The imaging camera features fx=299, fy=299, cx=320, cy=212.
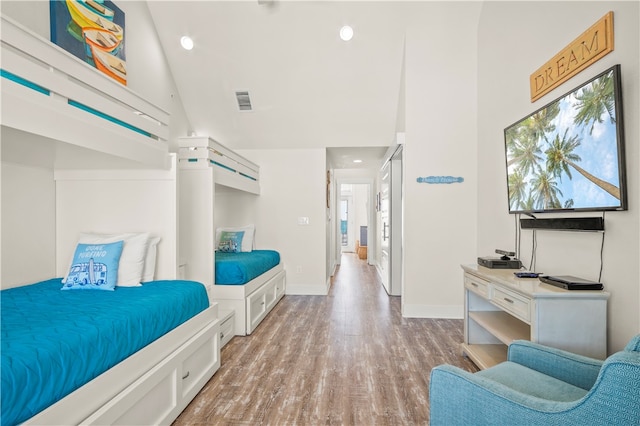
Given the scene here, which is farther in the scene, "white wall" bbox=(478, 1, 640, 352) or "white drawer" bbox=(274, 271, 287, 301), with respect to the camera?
"white drawer" bbox=(274, 271, 287, 301)

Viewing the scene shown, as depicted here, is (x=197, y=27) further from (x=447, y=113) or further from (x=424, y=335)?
(x=424, y=335)

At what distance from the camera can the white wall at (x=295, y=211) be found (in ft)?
15.5

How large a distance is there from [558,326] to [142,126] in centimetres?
285

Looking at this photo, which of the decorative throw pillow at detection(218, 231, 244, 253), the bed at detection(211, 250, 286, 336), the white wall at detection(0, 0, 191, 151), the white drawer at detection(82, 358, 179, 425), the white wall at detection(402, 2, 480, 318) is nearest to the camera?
the white drawer at detection(82, 358, 179, 425)

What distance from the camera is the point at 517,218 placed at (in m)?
2.54

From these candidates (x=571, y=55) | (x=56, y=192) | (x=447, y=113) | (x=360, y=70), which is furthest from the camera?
(x=360, y=70)

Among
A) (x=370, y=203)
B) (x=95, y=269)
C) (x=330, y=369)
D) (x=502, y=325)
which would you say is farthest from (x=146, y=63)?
(x=370, y=203)

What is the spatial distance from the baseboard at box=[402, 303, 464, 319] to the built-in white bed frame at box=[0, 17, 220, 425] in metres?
2.27

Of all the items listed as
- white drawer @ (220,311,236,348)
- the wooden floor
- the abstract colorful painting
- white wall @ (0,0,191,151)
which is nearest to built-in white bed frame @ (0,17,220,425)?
the wooden floor

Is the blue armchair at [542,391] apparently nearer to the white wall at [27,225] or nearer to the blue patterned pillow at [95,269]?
the blue patterned pillow at [95,269]

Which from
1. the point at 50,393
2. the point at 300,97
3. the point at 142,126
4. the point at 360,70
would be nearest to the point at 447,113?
the point at 360,70

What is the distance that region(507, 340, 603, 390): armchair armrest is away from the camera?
1.25m

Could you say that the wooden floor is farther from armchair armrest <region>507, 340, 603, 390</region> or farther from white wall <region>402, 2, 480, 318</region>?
armchair armrest <region>507, 340, 603, 390</region>

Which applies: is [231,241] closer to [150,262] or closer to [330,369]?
[150,262]
